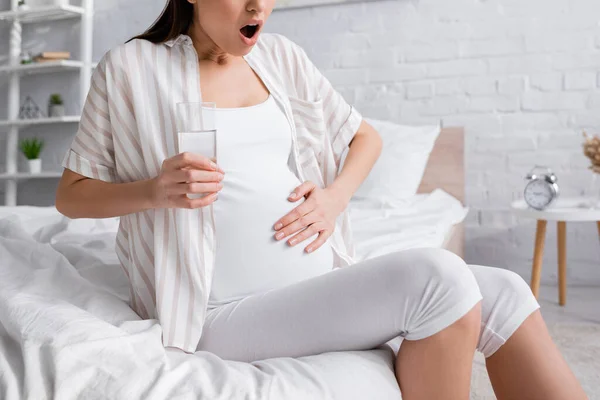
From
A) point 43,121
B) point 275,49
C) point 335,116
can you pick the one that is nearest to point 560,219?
point 335,116

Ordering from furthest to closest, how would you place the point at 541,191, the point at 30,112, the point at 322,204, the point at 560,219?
the point at 30,112
the point at 541,191
the point at 560,219
the point at 322,204

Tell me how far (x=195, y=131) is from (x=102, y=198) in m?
0.28

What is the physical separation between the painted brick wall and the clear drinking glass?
2.61 metres

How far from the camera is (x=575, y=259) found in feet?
10.5

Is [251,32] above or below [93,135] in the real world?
above

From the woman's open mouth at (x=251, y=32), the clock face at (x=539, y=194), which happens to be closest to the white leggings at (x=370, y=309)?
the woman's open mouth at (x=251, y=32)

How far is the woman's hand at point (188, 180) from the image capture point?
0.91 meters

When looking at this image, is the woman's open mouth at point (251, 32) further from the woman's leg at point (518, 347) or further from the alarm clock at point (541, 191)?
the alarm clock at point (541, 191)

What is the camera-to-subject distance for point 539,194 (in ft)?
8.89

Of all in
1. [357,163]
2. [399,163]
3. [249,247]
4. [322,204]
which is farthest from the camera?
[399,163]

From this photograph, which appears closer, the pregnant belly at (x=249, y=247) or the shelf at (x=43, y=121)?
the pregnant belly at (x=249, y=247)

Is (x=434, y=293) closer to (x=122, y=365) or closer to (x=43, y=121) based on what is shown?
(x=122, y=365)

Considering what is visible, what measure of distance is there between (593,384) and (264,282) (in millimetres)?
1222

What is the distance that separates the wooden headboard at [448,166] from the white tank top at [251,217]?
2178 millimetres
